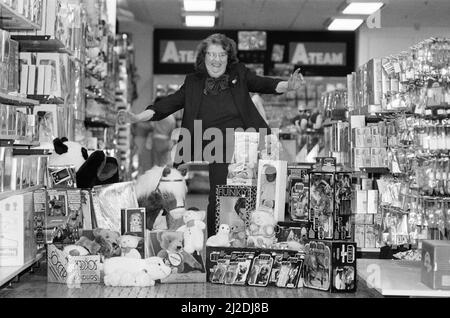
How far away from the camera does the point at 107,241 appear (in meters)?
3.87

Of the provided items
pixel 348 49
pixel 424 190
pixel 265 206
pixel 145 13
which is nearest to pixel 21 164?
pixel 265 206

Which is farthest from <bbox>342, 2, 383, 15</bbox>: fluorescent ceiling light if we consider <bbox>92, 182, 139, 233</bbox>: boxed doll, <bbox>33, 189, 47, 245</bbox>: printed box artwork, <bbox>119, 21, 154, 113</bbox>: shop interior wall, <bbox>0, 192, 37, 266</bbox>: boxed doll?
<bbox>119, 21, 154, 113</bbox>: shop interior wall

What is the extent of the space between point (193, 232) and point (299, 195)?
676 millimetres

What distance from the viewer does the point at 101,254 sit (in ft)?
12.5

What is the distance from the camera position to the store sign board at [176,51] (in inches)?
405

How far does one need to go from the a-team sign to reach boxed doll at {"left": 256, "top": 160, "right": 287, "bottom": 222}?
7.00m

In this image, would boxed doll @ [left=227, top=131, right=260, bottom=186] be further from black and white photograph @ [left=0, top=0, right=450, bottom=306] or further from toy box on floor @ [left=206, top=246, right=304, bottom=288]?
toy box on floor @ [left=206, top=246, right=304, bottom=288]

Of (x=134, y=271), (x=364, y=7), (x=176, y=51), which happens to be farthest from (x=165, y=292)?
(x=176, y=51)

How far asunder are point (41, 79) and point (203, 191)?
518 cm

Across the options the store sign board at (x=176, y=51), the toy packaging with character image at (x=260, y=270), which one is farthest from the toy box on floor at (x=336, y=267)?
the store sign board at (x=176, y=51)

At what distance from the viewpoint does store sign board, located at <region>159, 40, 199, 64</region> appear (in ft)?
33.8

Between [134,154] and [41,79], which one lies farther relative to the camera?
[134,154]
